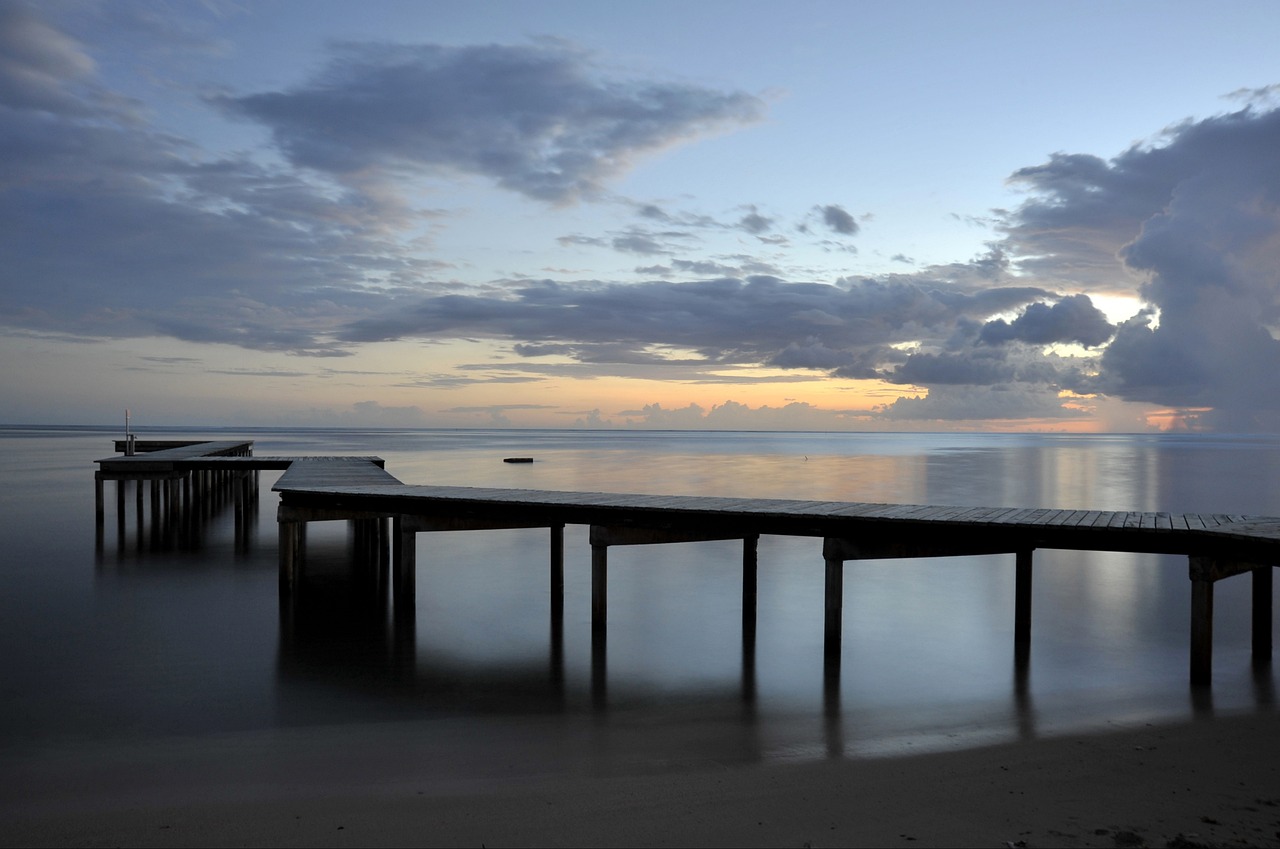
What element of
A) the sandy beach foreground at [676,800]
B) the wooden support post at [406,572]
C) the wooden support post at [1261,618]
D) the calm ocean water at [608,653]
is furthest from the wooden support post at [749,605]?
the wooden support post at [1261,618]

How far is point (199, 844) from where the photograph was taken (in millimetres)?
5227

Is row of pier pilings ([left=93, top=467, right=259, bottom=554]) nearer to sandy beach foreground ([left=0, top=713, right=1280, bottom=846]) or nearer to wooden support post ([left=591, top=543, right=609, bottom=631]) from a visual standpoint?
wooden support post ([left=591, top=543, right=609, bottom=631])

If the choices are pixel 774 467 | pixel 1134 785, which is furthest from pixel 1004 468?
pixel 1134 785

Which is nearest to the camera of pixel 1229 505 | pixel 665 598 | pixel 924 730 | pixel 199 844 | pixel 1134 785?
pixel 199 844

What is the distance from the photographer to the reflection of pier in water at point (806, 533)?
8.81 meters

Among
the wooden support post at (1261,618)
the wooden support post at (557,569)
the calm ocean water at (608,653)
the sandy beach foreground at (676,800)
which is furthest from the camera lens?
the wooden support post at (557,569)

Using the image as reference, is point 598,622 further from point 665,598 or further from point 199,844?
point 199,844

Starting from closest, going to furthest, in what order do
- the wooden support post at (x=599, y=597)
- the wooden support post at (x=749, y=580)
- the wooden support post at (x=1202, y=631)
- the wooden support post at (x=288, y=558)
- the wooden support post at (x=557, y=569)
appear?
1. the wooden support post at (x=1202, y=631)
2. the wooden support post at (x=599, y=597)
3. the wooden support post at (x=749, y=580)
4. the wooden support post at (x=557, y=569)
5. the wooden support post at (x=288, y=558)

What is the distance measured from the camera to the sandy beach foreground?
5.29 m

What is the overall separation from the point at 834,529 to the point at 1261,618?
16.9 feet

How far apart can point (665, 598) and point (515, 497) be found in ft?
11.2

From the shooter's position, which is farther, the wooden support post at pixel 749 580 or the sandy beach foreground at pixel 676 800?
the wooden support post at pixel 749 580

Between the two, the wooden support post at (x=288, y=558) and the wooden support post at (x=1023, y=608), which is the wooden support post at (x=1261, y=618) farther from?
the wooden support post at (x=288, y=558)

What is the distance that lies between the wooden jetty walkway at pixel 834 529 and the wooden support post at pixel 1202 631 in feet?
0.05
